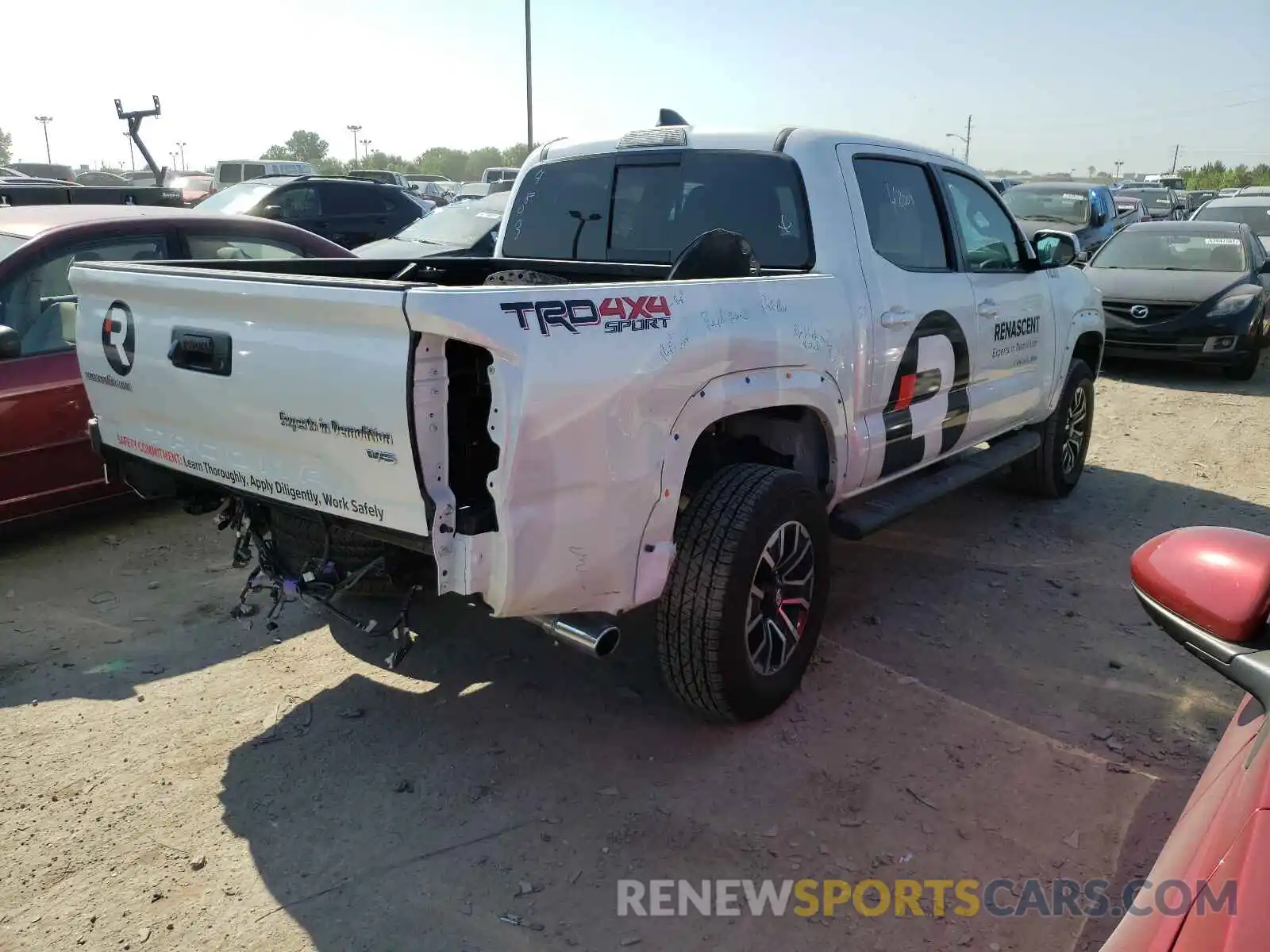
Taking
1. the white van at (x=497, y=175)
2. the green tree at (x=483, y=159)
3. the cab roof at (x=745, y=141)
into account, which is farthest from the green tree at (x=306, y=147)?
the cab roof at (x=745, y=141)

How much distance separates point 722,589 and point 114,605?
3.04 m

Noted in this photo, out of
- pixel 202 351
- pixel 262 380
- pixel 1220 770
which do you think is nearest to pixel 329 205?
pixel 202 351

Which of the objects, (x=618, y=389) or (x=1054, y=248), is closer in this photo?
(x=618, y=389)

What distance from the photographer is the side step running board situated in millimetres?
3898

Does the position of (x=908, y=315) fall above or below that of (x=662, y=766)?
above

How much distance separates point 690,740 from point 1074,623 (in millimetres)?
2083

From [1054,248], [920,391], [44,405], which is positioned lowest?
[44,405]

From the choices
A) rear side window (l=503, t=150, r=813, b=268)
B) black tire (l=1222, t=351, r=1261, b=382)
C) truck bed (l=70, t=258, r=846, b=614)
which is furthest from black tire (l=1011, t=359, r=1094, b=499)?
black tire (l=1222, t=351, r=1261, b=382)

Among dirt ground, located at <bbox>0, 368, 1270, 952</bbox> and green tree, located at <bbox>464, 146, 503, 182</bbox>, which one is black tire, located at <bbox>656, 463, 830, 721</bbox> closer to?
dirt ground, located at <bbox>0, 368, 1270, 952</bbox>

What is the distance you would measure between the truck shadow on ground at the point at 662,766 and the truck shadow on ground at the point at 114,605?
653 millimetres

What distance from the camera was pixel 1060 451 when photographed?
5906 mm

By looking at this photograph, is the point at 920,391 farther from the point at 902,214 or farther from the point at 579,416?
the point at 579,416

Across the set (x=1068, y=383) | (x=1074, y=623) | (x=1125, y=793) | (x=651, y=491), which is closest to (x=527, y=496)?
(x=651, y=491)

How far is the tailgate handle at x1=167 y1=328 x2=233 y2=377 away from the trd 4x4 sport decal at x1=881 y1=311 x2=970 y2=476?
2.56 m
